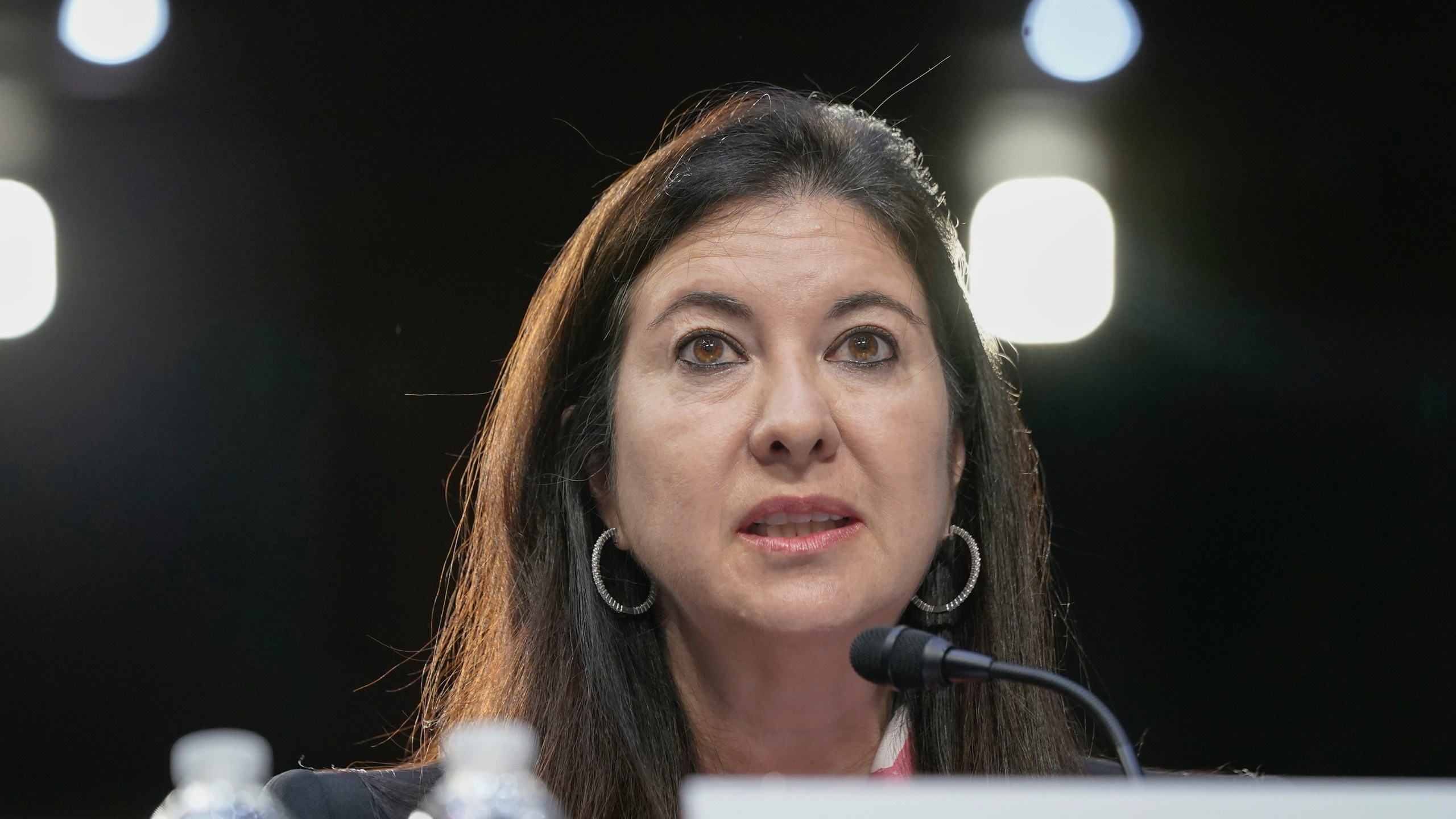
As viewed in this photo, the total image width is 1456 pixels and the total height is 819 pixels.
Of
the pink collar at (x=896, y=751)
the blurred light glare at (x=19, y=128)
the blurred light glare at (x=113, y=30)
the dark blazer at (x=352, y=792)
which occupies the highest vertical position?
the blurred light glare at (x=113, y=30)

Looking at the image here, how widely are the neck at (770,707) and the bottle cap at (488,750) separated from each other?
901mm

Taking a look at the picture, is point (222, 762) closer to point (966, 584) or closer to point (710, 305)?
point (710, 305)

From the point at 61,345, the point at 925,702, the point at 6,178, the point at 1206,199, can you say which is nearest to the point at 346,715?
the point at 61,345

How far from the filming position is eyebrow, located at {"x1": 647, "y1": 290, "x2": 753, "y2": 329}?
1.64m

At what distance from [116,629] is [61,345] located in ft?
1.95

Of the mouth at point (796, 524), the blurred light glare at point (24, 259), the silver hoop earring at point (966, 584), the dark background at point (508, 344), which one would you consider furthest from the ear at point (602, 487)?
the blurred light glare at point (24, 259)

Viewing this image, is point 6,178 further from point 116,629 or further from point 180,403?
point 116,629

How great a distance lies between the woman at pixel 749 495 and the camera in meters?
1.57

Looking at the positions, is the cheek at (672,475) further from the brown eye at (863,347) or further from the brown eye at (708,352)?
the brown eye at (863,347)

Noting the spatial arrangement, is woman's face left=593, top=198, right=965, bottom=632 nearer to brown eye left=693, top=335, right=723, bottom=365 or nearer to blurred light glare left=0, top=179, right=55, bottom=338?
brown eye left=693, top=335, right=723, bottom=365

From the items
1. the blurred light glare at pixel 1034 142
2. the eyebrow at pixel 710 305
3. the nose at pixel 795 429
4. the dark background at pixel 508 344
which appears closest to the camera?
the nose at pixel 795 429

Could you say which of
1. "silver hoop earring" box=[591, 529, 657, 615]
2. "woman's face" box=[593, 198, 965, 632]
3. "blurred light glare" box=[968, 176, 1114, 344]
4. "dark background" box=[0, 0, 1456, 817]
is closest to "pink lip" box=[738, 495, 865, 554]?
"woman's face" box=[593, 198, 965, 632]

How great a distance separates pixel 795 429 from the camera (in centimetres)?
152

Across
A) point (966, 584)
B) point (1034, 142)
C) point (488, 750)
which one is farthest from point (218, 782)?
point (1034, 142)
